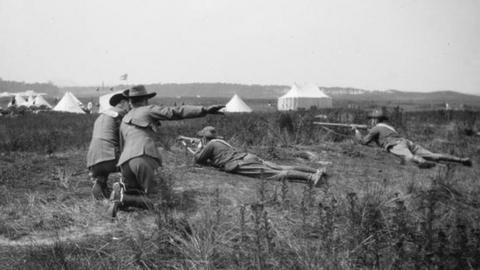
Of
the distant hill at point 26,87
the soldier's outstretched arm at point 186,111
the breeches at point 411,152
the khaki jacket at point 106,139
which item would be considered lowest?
the breeches at point 411,152

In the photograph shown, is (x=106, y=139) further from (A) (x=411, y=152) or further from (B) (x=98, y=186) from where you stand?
(A) (x=411, y=152)

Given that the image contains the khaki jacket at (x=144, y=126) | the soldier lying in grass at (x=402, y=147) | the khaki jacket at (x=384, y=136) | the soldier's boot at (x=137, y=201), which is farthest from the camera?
the khaki jacket at (x=384, y=136)

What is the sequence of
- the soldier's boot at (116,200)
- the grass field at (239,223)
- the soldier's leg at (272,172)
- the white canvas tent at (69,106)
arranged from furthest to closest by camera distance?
the white canvas tent at (69,106) → the soldier's leg at (272,172) → the soldier's boot at (116,200) → the grass field at (239,223)

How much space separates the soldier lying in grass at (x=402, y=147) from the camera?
7520 mm

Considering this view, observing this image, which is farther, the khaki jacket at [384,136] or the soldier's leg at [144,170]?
the khaki jacket at [384,136]

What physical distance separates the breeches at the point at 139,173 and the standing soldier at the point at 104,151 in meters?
0.43

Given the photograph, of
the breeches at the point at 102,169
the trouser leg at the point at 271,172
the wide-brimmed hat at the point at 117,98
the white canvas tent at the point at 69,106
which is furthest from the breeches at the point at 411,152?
the white canvas tent at the point at 69,106

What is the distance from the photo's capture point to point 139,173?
4258 mm

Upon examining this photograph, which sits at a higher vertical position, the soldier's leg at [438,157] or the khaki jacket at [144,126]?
the khaki jacket at [144,126]

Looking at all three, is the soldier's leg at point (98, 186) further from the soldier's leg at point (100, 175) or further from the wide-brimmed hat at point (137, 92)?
the wide-brimmed hat at point (137, 92)

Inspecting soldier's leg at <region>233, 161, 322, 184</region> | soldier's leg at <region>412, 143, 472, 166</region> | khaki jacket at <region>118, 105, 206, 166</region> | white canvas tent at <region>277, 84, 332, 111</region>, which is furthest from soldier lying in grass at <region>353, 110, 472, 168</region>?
white canvas tent at <region>277, 84, 332, 111</region>

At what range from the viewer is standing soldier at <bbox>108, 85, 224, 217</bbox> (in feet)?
13.9

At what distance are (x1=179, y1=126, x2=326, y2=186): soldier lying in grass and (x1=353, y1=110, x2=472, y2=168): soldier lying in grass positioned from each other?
2.64m

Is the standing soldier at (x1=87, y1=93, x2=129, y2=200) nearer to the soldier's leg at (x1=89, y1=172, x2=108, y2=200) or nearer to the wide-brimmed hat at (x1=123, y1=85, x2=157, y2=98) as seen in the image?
the soldier's leg at (x1=89, y1=172, x2=108, y2=200)
